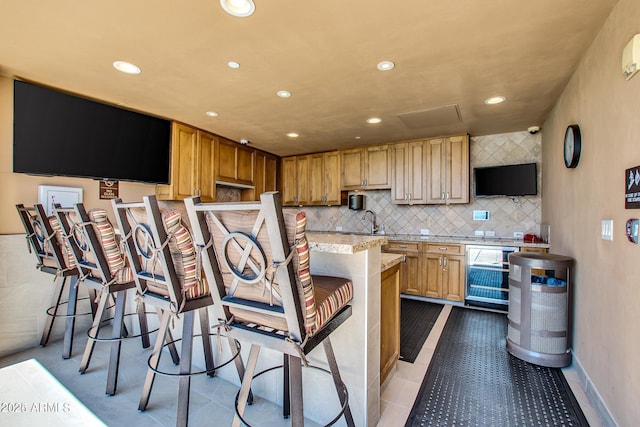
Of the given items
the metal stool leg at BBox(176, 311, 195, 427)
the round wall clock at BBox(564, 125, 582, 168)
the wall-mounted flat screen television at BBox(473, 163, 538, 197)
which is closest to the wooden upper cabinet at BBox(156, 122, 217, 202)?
the metal stool leg at BBox(176, 311, 195, 427)

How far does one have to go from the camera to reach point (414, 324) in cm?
313

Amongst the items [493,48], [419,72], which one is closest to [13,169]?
[419,72]

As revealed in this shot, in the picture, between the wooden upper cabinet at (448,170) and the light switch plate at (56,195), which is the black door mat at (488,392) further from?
the light switch plate at (56,195)

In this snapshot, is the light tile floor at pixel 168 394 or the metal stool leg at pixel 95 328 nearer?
the light tile floor at pixel 168 394

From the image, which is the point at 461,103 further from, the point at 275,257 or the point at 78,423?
the point at 78,423

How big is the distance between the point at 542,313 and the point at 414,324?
4.07 ft

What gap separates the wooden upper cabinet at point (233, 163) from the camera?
4.16m

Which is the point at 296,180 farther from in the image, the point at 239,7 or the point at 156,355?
the point at 156,355

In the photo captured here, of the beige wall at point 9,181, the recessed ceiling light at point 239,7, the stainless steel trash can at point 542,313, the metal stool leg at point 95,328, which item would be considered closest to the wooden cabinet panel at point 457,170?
the stainless steel trash can at point 542,313

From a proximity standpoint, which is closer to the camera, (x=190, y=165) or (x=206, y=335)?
(x=206, y=335)

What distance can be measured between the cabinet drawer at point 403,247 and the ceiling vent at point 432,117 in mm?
1583

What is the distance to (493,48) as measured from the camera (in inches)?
76.5

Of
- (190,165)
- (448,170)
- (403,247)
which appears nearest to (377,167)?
(448,170)

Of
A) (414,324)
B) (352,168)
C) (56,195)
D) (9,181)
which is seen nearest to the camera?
(9,181)
